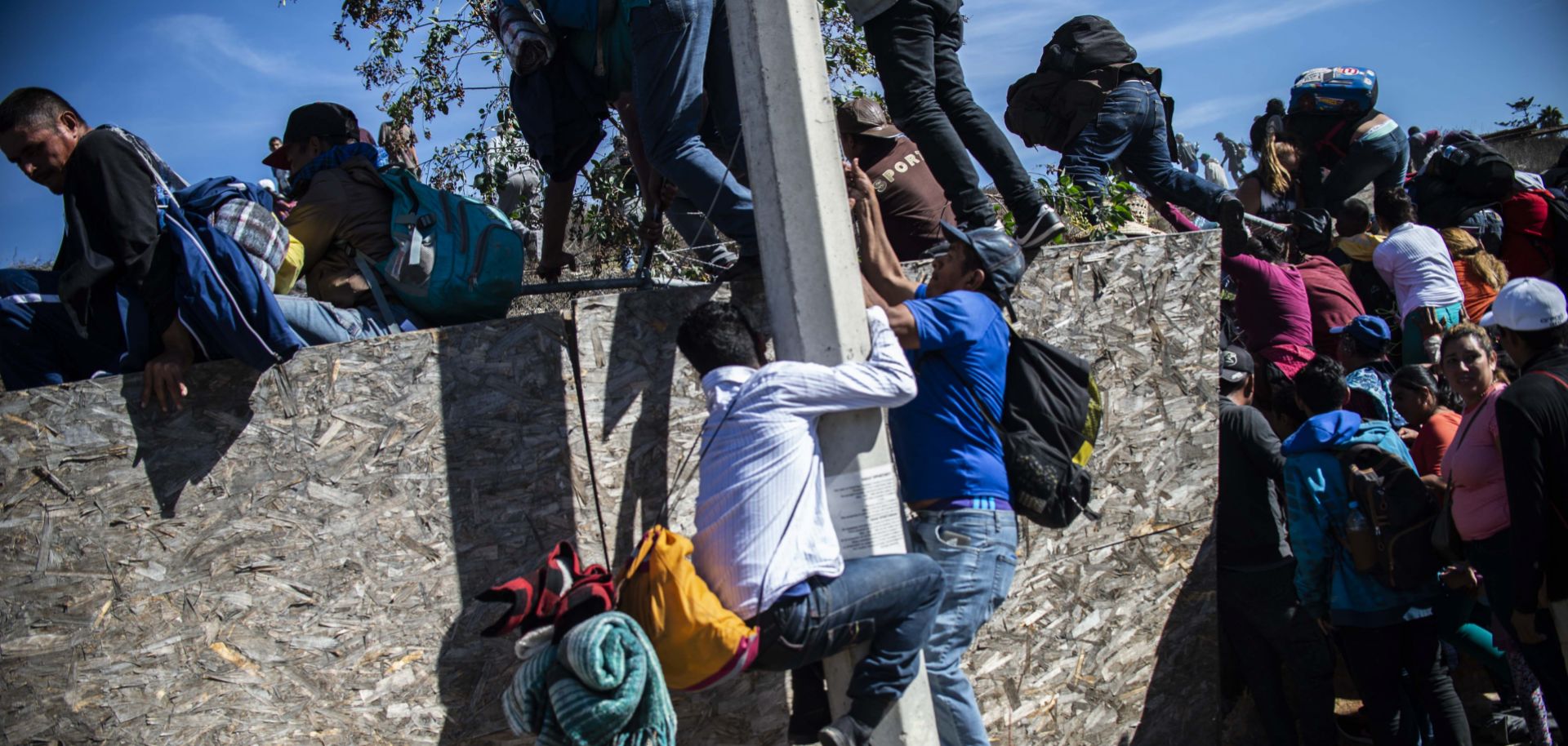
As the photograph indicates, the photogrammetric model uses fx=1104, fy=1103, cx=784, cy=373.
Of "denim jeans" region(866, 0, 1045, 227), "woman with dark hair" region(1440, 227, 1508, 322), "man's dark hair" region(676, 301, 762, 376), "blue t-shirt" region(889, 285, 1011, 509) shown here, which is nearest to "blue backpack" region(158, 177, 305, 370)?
"man's dark hair" region(676, 301, 762, 376)

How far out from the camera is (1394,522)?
5.07 meters

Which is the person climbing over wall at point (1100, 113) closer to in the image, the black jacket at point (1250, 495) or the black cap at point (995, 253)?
the black jacket at point (1250, 495)

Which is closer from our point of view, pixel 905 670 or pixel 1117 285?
pixel 905 670

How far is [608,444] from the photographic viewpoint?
4309 mm

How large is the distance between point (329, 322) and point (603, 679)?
203 cm

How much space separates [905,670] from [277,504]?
231 cm

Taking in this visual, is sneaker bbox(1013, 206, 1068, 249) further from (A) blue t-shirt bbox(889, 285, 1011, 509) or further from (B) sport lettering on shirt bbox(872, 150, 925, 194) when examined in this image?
(A) blue t-shirt bbox(889, 285, 1011, 509)

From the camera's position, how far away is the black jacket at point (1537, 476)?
4363 millimetres

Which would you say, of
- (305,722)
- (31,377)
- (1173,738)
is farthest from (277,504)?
(1173,738)

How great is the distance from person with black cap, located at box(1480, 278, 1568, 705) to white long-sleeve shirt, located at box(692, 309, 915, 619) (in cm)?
268

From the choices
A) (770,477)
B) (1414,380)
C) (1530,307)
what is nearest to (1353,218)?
(1414,380)

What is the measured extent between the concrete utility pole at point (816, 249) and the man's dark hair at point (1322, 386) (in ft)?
9.53

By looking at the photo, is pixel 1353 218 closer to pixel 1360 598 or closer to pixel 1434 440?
pixel 1434 440

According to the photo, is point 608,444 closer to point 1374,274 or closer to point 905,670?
point 905,670
